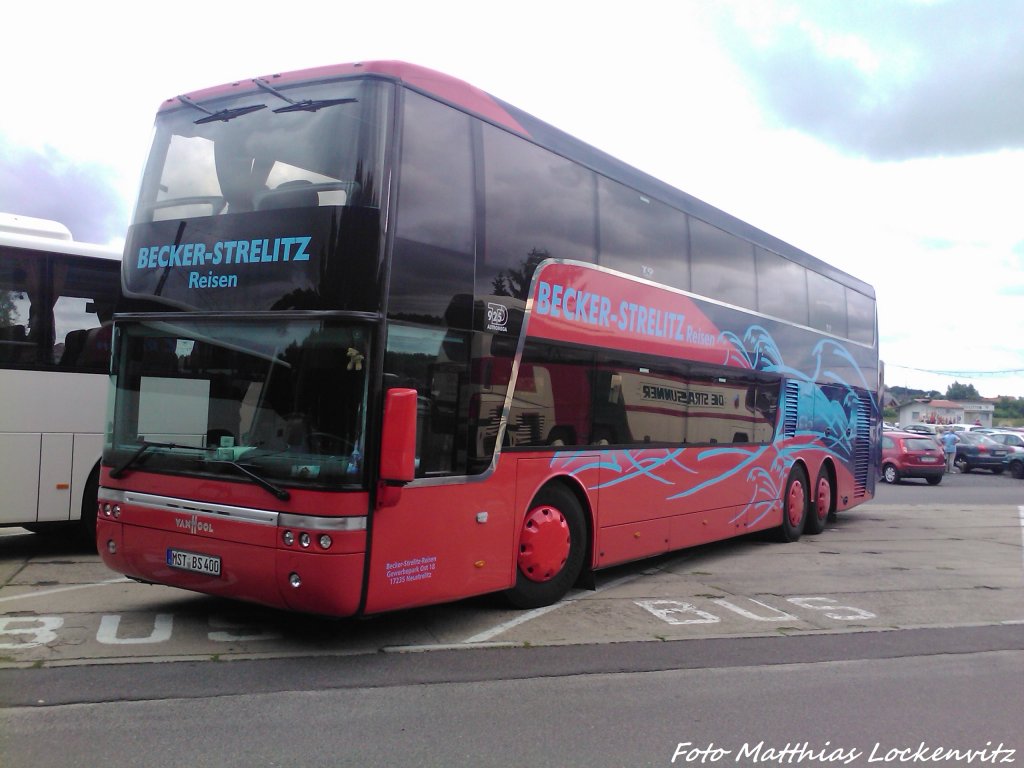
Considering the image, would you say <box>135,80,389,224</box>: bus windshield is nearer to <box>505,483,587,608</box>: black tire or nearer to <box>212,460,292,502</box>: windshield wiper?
<box>212,460,292,502</box>: windshield wiper

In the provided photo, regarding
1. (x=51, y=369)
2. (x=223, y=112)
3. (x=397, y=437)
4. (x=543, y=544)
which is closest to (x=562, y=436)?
(x=543, y=544)

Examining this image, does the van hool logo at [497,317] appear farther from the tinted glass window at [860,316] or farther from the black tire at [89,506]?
the tinted glass window at [860,316]

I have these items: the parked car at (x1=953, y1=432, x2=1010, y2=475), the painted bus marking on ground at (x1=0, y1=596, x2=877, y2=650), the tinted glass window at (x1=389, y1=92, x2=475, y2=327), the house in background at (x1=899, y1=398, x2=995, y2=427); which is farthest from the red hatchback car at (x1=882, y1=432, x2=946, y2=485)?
the house in background at (x1=899, y1=398, x2=995, y2=427)

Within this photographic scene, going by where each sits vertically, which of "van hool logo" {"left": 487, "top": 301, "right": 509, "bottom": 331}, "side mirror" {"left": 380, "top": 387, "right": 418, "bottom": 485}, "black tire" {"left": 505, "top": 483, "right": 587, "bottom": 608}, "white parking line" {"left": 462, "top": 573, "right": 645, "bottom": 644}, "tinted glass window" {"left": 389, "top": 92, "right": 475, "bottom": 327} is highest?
"tinted glass window" {"left": 389, "top": 92, "right": 475, "bottom": 327}

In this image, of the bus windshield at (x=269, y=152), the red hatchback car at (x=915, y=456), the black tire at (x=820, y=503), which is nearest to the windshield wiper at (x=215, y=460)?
A: the bus windshield at (x=269, y=152)

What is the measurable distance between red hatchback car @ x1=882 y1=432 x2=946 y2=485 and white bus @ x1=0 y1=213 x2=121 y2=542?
83.7ft

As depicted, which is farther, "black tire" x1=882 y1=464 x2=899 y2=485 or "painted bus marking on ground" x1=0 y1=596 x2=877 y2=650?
"black tire" x1=882 y1=464 x2=899 y2=485

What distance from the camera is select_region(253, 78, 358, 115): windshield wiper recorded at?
21.0ft

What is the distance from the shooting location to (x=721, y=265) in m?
11.2

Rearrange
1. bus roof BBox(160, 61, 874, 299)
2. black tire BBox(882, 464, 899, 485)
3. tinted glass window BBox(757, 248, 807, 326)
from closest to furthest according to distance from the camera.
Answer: bus roof BBox(160, 61, 874, 299) < tinted glass window BBox(757, 248, 807, 326) < black tire BBox(882, 464, 899, 485)

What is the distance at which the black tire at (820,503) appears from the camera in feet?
48.2

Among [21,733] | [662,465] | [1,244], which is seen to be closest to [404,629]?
[21,733]

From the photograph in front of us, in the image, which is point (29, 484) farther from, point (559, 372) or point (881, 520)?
point (881, 520)

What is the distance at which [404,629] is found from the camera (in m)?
7.30
